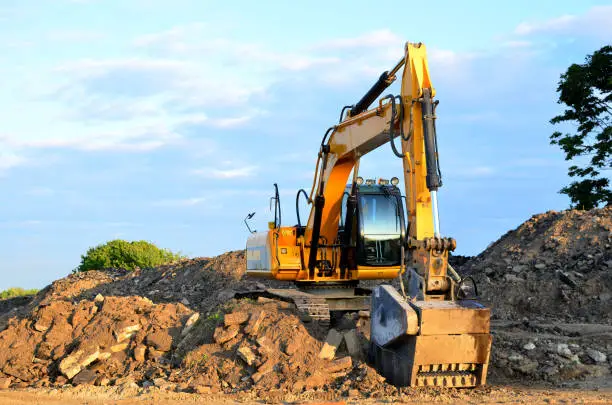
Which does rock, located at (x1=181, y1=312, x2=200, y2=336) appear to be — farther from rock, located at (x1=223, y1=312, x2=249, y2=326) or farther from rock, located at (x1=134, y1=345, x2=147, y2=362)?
rock, located at (x1=223, y1=312, x2=249, y2=326)

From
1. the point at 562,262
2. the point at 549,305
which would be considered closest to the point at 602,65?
the point at 562,262

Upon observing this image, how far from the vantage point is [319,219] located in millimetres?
14641

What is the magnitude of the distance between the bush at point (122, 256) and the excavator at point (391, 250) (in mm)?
20258

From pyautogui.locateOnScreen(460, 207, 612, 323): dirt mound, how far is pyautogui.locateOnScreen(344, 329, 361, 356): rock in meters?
8.81

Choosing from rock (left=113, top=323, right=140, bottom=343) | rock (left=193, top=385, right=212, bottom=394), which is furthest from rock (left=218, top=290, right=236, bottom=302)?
rock (left=193, top=385, right=212, bottom=394)

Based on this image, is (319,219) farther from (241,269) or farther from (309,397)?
(241,269)

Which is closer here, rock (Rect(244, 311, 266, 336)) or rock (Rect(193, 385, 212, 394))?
rock (Rect(193, 385, 212, 394))

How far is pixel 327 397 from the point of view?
1034cm

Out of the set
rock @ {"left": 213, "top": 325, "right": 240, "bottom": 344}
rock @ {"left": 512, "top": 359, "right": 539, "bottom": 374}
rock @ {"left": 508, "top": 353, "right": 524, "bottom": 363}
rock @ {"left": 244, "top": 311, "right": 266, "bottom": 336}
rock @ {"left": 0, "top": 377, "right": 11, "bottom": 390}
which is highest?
rock @ {"left": 244, "top": 311, "right": 266, "bottom": 336}

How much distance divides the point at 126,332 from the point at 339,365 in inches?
170

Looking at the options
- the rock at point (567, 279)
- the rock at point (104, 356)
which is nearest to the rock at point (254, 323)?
the rock at point (104, 356)

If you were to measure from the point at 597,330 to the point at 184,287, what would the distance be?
1616cm

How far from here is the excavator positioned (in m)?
9.93

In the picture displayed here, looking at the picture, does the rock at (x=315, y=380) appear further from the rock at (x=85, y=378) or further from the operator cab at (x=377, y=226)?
the rock at (x=85, y=378)
